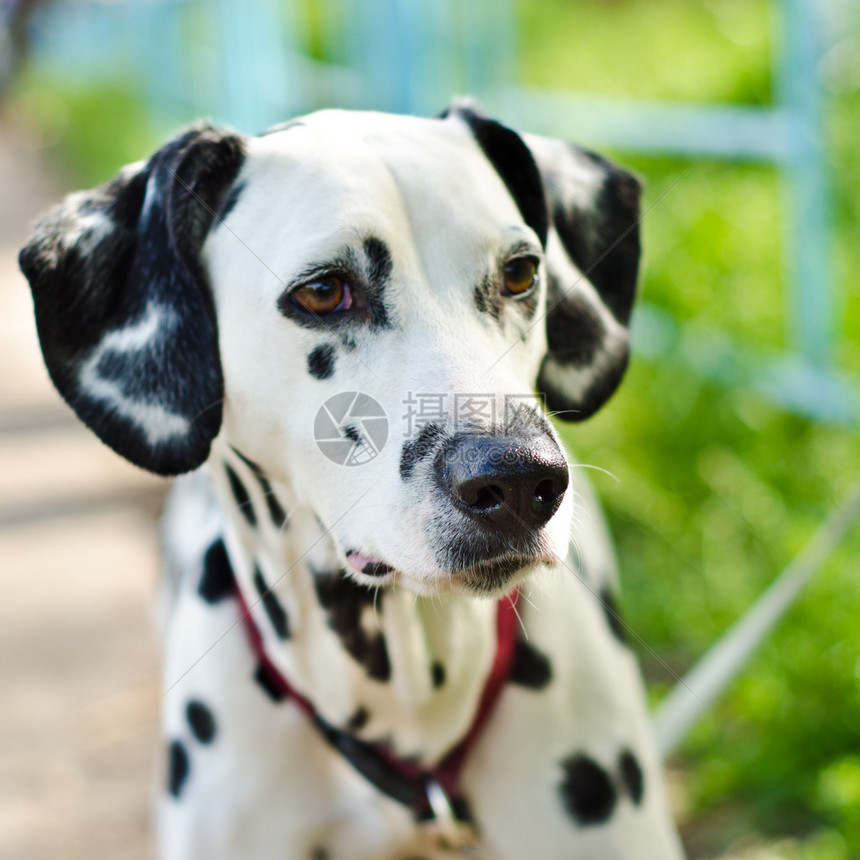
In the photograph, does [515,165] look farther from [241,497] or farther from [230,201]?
[241,497]

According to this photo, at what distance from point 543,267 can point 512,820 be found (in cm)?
101

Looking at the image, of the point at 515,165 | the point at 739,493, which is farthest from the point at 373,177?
the point at 739,493

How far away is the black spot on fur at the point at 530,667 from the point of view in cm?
200

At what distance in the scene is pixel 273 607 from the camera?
2.02 meters

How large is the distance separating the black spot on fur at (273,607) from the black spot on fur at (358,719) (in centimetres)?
19

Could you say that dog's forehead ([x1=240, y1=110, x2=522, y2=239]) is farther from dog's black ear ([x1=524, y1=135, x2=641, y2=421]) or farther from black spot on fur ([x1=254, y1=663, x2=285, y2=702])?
black spot on fur ([x1=254, y1=663, x2=285, y2=702])

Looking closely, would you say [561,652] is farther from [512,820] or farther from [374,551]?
[374,551]

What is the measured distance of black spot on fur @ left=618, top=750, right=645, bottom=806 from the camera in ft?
6.50

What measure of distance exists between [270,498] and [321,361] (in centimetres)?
33

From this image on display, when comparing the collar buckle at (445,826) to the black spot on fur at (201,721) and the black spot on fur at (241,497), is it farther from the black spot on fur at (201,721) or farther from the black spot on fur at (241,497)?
the black spot on fur at (241,497)

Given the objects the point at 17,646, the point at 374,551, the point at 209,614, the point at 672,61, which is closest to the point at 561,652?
the point at 374,551

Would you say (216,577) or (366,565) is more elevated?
(366,565)

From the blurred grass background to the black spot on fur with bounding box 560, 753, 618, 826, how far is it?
870 millimetres

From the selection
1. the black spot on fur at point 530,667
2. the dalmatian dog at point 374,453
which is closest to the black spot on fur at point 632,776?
the dalmatian dog at point 374,453
